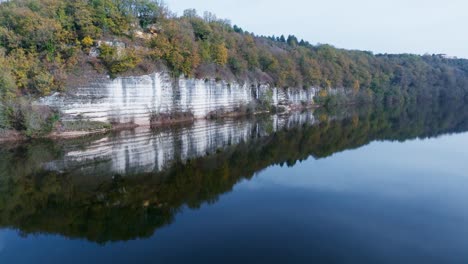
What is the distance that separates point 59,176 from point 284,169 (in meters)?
13.0

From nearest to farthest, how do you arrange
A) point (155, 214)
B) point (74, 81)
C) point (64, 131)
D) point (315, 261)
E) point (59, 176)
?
1. point (315, 261)
2. point (155, 214)
3. point (59, 176)
4. point (64, 131)
5. point (74, 81)

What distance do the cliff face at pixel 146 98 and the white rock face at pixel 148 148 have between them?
2.90 m

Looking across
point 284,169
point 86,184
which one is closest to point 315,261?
point 284,169

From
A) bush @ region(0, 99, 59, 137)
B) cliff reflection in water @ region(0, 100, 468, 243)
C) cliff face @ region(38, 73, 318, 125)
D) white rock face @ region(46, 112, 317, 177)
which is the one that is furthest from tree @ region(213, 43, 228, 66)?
bush @ region(0, 99, 59, 137)

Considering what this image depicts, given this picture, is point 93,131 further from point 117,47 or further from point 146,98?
point 117,47

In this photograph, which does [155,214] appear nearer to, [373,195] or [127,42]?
[373,195]

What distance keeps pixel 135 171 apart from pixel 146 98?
62.6 ft

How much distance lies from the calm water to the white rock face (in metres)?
0.15

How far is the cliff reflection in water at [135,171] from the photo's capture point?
42.9 feet

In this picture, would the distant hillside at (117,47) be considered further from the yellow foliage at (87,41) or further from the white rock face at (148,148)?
the white rock face at (148,148)

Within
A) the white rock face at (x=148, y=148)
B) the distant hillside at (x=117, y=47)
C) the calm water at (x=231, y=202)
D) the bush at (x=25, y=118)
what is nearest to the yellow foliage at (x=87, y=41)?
the distant hillside at (x=117, y=47)

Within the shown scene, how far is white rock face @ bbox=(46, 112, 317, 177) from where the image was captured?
20.3m

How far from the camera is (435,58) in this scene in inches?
4660

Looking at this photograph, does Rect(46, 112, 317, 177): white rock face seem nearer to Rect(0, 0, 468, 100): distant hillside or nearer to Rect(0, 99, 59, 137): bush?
Rect(0, 99, 59, 137): bush
